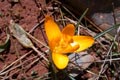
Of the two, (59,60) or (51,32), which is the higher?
(51,32)

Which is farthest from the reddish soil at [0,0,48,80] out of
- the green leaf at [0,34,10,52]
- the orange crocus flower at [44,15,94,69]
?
the orange crocus flower at [44,15,94,69]

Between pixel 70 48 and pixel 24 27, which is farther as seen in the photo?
pixel 24 27

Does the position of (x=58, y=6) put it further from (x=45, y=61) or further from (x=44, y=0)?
(x=45, y=61)

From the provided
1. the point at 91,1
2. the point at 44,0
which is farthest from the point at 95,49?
the point at 44,0

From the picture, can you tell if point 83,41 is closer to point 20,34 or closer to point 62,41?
point 62,41

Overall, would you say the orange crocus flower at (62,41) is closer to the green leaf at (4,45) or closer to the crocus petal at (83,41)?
the crocus petal at (83,41)

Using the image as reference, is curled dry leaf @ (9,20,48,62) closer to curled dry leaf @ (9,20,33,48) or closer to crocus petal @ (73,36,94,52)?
curled dry leaf @ (9,20,33,48)

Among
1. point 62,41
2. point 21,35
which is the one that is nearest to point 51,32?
point 62,41
